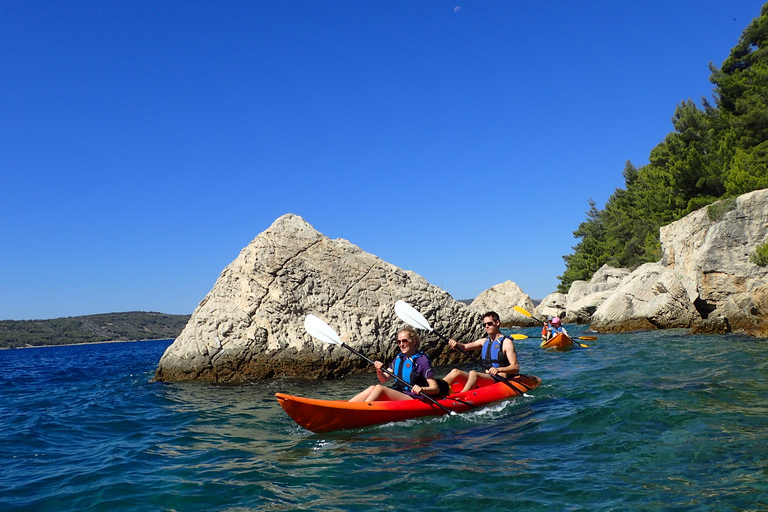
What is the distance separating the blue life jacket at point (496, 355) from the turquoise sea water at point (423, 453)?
718mm

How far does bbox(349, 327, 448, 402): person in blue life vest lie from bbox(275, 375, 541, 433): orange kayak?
0.13m

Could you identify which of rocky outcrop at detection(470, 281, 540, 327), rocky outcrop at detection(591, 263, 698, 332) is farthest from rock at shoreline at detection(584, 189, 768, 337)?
rocky outcrop at detection(470, 281, 540, 327)

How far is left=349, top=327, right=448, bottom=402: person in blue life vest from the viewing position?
257 inches

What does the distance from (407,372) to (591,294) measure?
25022 mm

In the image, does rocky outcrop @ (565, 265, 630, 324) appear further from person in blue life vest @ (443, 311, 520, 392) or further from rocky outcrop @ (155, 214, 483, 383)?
person in blue life vest @ (443, 311, 520, 392)

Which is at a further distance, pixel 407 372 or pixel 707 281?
pixel 707 281

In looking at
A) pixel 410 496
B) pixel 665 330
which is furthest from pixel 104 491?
pixel 665 330

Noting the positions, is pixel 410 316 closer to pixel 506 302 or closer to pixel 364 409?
pixel 364 409

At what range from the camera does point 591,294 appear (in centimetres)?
2905

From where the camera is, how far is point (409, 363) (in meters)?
6.94

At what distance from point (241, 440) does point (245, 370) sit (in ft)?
14.8

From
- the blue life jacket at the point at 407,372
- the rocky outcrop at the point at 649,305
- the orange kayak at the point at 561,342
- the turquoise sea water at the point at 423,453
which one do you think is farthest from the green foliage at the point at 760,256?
the blue life jacket at the point at 407,372

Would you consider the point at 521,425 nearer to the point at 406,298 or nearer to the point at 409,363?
the point at 409,363

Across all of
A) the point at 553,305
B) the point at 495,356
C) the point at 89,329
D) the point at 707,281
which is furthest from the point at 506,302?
the point at 89,329
